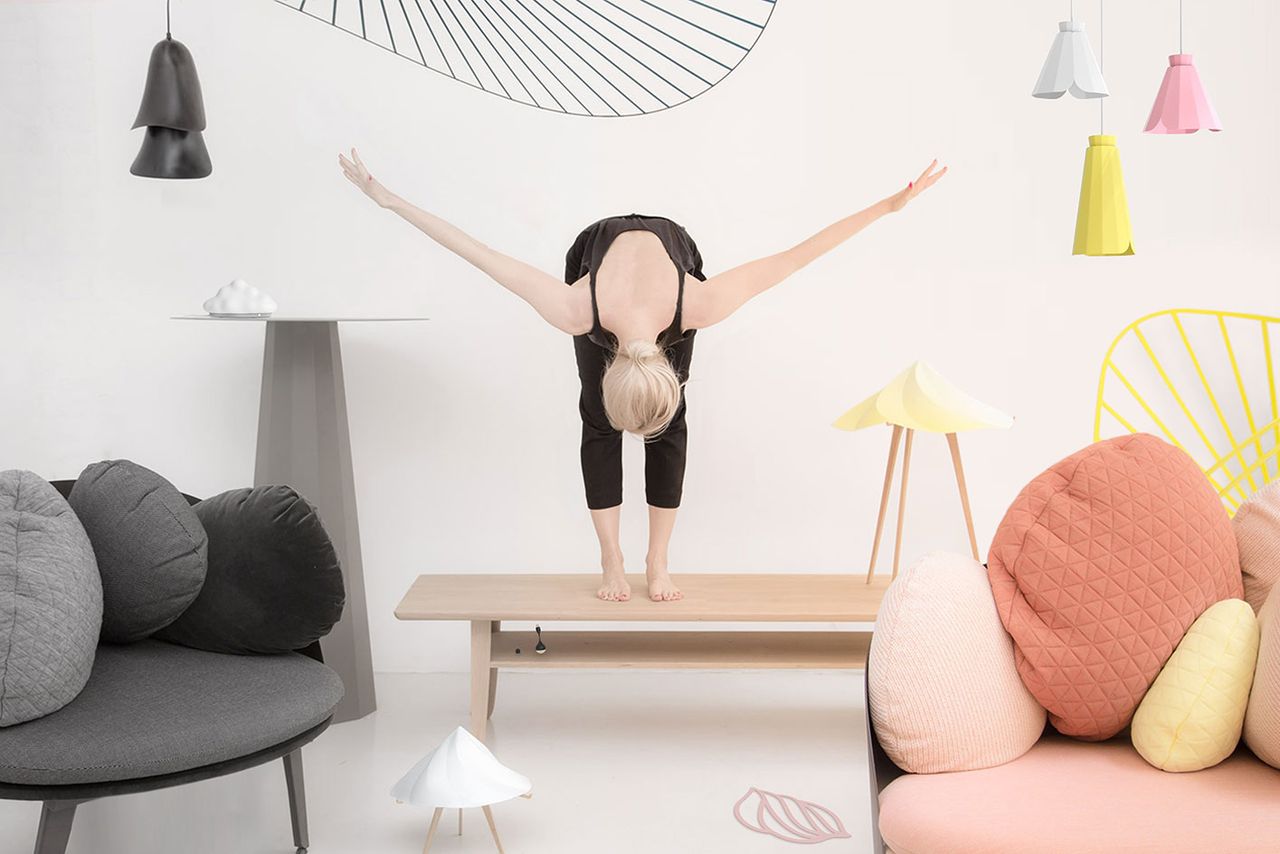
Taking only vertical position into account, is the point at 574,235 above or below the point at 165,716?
above

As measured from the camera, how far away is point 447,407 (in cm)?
384

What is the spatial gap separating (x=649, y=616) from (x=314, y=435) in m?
1.01

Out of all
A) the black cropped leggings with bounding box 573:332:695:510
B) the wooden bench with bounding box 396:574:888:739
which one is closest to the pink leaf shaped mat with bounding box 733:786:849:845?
the wooden bench with bounding box 396:574:888:739

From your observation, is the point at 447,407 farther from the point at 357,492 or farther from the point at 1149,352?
the point at 1149,352

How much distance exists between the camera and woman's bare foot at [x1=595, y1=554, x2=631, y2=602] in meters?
3.15

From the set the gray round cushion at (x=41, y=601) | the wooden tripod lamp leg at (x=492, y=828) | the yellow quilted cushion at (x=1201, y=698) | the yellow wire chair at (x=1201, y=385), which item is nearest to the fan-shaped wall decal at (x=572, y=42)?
the yellow wire chair at (x=1201, y=385)

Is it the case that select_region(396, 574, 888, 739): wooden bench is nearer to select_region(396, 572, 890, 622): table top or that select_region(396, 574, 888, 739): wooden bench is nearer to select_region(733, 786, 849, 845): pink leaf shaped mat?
select_region(396, 572, 890, 622): table top

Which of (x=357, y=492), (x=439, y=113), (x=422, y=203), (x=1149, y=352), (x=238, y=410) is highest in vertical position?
(x=439, y=113)

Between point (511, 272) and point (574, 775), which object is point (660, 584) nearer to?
point (574, 775)

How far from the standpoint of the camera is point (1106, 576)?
6.63ft

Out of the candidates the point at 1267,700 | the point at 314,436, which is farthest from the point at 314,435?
the point at 1267,700

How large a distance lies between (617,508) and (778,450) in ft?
2.37

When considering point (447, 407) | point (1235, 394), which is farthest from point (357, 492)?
point (1235, 394)

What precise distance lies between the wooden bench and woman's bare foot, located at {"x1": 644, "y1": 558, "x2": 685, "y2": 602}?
0.03 metres
